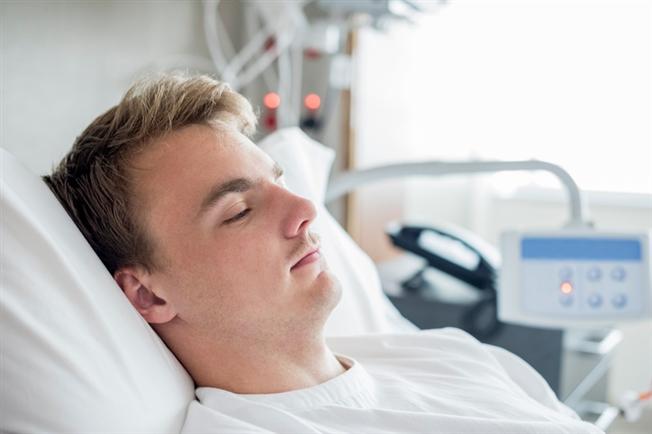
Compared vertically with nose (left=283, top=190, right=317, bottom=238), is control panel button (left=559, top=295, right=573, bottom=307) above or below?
below

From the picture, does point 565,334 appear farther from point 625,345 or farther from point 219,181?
point 625,345

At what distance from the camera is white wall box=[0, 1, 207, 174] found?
145 centimetres

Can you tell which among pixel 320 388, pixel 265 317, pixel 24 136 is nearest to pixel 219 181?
pixel 265 317

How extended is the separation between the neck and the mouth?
0.32 ft

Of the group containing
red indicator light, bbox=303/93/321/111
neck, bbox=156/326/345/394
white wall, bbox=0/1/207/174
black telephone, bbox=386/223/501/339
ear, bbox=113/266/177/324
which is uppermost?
white wall, bbox=0/1/207/174

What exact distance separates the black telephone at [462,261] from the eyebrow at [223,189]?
0.78 meters

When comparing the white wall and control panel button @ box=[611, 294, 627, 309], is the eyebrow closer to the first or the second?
the white wall

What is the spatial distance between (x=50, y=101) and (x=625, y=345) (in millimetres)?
1901

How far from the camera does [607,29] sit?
7.76 feet

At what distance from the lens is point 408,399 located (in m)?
1.06

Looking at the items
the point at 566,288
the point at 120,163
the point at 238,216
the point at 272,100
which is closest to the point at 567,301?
the point at 566,288

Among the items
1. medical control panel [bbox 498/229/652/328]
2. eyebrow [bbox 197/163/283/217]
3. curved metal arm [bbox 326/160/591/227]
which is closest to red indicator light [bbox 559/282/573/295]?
medical control panel [bbox 498/229/652/328]

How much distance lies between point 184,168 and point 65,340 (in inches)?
11.5

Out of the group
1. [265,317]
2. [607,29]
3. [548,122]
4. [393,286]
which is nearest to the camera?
[265,317]
